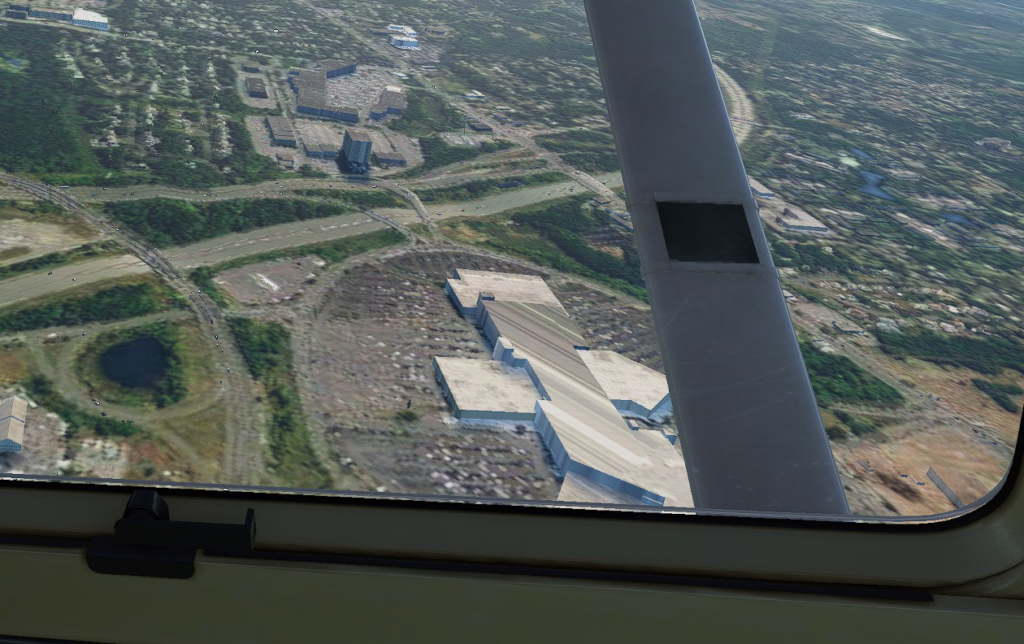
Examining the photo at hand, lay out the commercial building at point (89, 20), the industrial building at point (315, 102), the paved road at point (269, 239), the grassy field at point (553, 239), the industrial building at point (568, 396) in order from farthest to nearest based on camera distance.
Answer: the commercial building at point (89, 20), the industrial building at point (315, 102), the grassy field at point (553, 239), the paved road at point (269, 239), the industrial building at point (568, 396)

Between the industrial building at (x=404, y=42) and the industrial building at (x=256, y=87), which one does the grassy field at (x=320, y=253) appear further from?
the industrial building at (x=404, y=42)

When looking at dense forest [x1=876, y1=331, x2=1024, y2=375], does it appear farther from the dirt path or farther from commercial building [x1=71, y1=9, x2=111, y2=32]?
commercial building [x1=71, y1=9, x2=111, y2=32]

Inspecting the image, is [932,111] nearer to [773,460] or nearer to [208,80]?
[208,80]

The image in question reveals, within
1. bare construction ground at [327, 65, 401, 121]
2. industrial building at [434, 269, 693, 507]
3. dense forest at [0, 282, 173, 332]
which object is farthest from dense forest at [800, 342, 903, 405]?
bare construction ground at [327, 65, 401, 121]

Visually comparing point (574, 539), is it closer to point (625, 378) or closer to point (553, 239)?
point (625, 378)

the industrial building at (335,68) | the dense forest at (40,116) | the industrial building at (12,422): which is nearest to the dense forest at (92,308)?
the industrial building at (12,422)

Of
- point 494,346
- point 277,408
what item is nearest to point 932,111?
point 494,346

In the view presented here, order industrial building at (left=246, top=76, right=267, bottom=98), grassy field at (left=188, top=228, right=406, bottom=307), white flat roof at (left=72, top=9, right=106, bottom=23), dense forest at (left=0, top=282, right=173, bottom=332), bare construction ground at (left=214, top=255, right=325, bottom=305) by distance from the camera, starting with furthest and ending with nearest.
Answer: white flat roof at (left=72, top=9, right=106, bottom=23) → industrial building at (left=246, top=76, right=267, bottom=98) → grassy field at (left=188, top=228, right=406, bottom=307) → bare construction ground at (left=214, top=255, right=325, bottom=305) → dense forest at (left=0, top=282, right=173, bottom=332)
